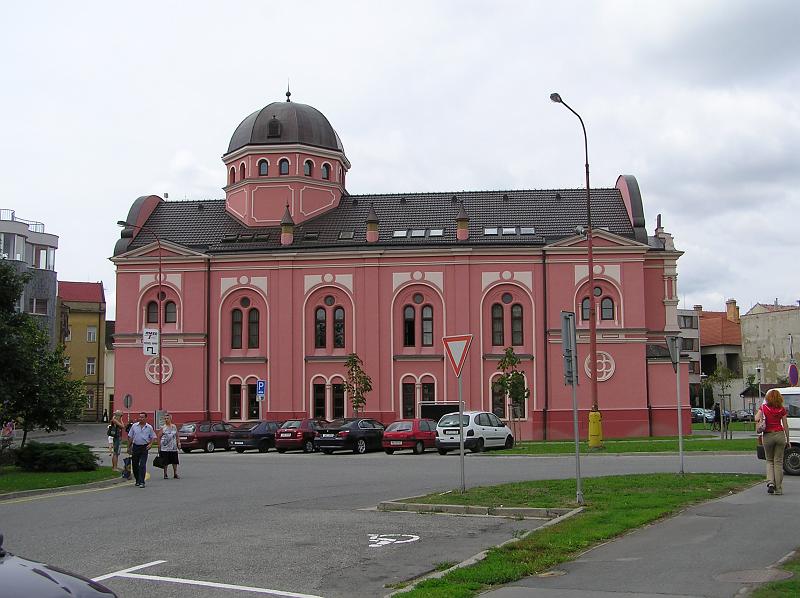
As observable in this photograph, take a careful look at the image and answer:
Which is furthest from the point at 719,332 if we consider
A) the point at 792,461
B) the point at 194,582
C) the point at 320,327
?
the point at 194,582

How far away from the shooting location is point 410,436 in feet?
115

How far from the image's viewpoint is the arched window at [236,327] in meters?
51.5

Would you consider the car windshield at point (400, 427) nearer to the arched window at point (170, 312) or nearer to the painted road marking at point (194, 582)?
the arched window at point (170, 312)

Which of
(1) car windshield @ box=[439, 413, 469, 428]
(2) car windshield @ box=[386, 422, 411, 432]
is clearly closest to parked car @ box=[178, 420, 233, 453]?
(2) car windshield @ box=[386, 422, 411, 432]

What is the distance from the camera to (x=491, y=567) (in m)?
9.35

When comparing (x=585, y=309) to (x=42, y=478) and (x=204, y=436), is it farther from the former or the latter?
(x=42, y=478)

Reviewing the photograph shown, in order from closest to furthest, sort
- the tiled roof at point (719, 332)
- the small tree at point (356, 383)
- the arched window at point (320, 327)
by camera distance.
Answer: the small tree at point (356, 383)
the arched window at point (320, 327)
the tiled roof at point (719, 332)

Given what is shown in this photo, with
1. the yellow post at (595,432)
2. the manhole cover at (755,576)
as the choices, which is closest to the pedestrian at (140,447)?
the yellow post at (595,432)

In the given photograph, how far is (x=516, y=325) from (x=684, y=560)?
40.4 m

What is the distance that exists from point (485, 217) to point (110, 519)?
39.9m

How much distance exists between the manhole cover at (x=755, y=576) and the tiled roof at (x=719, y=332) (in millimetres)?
97354

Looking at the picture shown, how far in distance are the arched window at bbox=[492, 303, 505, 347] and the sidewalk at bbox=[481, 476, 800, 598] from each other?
36601mm

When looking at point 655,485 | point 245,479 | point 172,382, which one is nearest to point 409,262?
point 172,382

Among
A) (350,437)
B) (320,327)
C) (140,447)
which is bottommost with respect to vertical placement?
(350,437)
